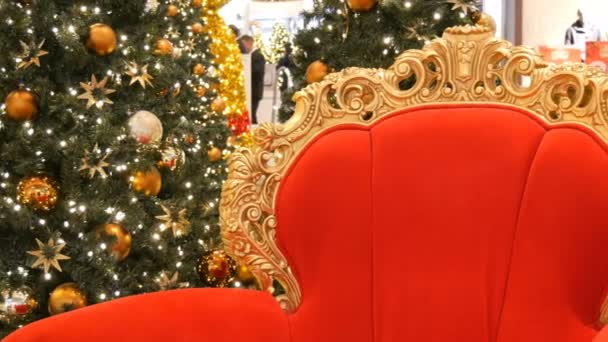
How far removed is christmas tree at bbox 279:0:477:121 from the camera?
2477 millimetres

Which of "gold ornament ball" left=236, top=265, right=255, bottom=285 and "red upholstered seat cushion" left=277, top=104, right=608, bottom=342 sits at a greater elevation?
"red upholstered seat cushion" left=277, top=104, right=608, bottom=342

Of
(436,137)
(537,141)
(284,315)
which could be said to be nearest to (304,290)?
(284,315)

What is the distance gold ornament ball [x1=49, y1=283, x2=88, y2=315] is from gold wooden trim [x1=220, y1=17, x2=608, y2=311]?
0.93 meters

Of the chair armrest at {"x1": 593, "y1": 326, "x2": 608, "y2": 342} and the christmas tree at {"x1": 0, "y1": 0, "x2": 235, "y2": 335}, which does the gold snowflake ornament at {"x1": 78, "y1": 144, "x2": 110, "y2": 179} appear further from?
the chair armrest at {"x1": 593, "y1": 326, "x2": 608, "y2": 342}

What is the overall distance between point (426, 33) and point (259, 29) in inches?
256

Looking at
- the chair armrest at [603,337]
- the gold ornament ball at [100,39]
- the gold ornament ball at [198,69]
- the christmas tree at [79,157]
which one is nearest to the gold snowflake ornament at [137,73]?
the christmas tree at [79,157]

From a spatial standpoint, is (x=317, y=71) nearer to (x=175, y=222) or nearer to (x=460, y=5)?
(x=460, y=5)

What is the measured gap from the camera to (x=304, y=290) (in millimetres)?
1356

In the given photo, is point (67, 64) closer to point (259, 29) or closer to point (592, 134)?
point (592, 134)

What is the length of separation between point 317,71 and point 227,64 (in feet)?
7.79

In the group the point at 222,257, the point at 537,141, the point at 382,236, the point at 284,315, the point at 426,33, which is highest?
the point at 426,33

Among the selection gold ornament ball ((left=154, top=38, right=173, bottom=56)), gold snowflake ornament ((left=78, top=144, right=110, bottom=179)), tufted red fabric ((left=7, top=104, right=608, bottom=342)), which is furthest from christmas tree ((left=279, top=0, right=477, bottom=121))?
tufted red fabric ((left=7, top=104, right=608, bottom=342))

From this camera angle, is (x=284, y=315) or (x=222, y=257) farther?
(x=222, y=257)

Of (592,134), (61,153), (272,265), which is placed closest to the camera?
(592,134)
